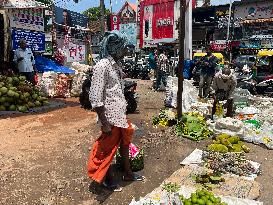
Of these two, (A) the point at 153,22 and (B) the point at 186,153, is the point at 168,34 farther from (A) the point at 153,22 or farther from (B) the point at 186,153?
(B) the point at 186,153

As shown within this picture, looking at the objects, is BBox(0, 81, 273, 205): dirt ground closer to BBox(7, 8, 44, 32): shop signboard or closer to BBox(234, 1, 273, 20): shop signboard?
BBox(7, 8, 44, 32): shop signboard

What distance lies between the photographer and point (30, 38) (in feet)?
39.0

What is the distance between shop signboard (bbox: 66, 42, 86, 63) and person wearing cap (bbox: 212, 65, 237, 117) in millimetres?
7892

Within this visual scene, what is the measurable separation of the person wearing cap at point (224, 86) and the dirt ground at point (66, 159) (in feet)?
5.82

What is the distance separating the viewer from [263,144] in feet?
21.0

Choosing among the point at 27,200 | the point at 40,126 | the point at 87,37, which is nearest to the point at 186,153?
the point at 27,200

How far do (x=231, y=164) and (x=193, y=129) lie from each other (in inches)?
76.3

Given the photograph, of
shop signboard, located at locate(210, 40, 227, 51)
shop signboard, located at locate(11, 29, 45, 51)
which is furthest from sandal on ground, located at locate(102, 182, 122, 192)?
shop signboard, located at locate(210, 40, 227, 51)

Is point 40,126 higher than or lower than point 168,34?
lower

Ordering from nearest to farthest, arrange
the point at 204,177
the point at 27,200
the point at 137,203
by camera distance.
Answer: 1. the point at 137,203
2. the point at 27,200
3. the point at 204,177

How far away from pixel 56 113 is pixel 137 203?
5.55 m

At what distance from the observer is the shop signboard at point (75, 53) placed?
14305 mm

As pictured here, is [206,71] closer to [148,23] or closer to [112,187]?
[112,187]

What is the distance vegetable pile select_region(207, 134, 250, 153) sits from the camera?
18.7 ft
